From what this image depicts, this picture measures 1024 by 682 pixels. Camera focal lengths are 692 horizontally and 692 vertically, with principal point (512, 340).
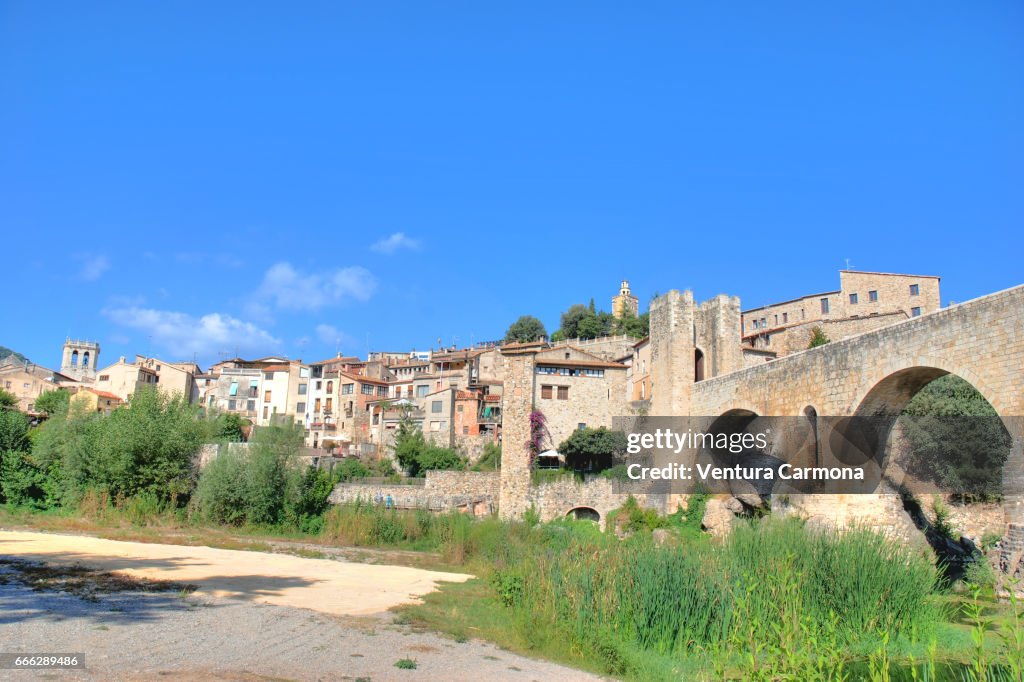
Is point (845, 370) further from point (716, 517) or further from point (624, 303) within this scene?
point (624, 303)

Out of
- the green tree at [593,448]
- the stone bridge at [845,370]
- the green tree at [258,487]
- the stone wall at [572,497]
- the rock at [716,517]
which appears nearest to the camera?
the stone bridge at [845,370]

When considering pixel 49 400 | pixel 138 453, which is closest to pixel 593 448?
pixel 138 453

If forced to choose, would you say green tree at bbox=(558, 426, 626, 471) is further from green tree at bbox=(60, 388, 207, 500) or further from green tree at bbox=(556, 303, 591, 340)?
green tree at bbox=(556, 303, 591, 340)

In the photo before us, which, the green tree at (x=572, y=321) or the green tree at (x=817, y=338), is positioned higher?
the green tree at (x=572, y=321)

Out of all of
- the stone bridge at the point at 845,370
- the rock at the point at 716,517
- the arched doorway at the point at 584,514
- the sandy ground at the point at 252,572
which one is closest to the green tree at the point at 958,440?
the stone bridge at the point at 845,370

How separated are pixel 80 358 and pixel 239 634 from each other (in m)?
88.7

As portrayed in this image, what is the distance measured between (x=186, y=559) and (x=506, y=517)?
1785cm

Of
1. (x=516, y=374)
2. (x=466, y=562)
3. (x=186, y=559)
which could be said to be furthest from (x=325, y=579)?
(x=516, y=374)

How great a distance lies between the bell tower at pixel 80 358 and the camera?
82.9 m

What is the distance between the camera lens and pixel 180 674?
798 centimetres

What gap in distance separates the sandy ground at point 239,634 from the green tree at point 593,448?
21.5m

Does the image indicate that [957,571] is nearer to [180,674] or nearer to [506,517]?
[506,517]

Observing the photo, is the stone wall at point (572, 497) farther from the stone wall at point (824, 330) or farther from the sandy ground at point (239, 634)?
the stone wall at point (824, 330)

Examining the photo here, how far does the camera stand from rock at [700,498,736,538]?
28562mm
